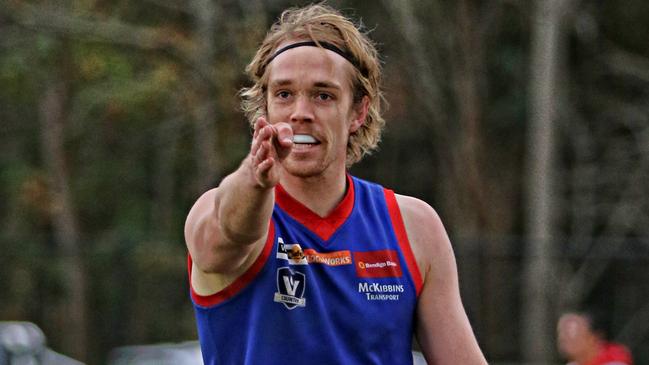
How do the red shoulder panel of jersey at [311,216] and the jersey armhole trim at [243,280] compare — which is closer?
the jersey armhole trim at [243,280]

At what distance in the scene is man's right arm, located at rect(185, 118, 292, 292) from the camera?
11.7ft

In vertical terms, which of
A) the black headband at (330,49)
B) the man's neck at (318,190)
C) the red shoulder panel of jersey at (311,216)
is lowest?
the red shoulder panel of jersey at (311,216)

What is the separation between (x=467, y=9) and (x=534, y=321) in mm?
8687

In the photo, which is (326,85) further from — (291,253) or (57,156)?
(57,156)

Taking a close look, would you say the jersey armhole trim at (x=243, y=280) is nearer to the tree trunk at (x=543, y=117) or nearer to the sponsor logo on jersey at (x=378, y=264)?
the sponsor logo on jersey at (x=378, y=264)

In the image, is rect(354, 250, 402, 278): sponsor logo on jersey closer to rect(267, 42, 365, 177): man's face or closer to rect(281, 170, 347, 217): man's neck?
rect(281, 170, 347, 217): man's neck

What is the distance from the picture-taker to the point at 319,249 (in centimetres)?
411

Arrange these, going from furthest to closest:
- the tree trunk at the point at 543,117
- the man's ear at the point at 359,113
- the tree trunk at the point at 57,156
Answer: the tree trunk at the point at 57,156 < the tree trunk at the point at 543,117 < the man's ear at the point at 359,113

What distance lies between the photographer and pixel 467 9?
80.5ft

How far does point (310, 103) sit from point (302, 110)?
0.06m

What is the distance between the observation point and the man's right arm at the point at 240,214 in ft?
11.7

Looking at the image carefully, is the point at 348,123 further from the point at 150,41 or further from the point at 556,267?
the point at 150,41

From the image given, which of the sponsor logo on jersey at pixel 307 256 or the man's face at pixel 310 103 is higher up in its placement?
the man's face at pixel 310 103

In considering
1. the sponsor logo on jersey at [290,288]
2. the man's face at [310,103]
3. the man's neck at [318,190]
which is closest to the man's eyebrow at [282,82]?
the man's face at [310,103]
